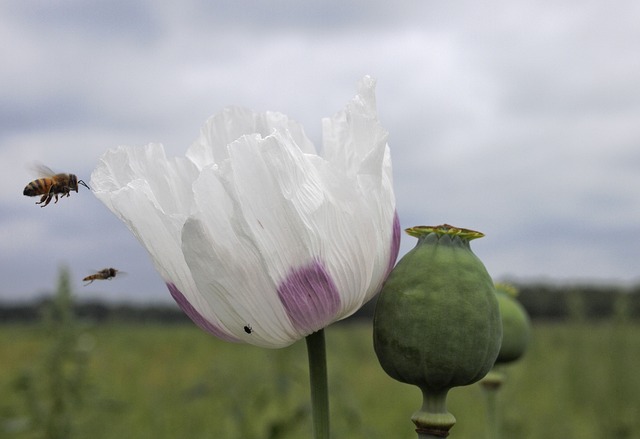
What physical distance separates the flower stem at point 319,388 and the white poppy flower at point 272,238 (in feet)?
0.07

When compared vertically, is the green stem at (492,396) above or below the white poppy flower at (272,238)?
below

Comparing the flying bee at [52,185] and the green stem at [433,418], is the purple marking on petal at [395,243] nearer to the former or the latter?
the green stem at [433,418]

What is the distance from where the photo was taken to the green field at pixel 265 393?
93.0 inches

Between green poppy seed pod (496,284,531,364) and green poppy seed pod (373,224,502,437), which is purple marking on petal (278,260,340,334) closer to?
green poppy seed pod (373,224,502,437)

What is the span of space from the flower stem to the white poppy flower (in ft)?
0.07

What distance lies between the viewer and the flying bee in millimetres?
1322

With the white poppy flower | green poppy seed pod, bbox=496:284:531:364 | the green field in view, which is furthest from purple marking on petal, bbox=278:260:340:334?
the green field

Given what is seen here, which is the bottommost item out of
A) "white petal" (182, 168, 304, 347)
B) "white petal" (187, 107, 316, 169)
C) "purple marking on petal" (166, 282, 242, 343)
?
"purple marking on petal" (166, 282, 242, 343)

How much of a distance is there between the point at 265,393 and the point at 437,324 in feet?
7.17

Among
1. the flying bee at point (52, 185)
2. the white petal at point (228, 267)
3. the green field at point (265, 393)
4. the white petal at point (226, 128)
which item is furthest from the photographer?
the green field at point (265, 393)

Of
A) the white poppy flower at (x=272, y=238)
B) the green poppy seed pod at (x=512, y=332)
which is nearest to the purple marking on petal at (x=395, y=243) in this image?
the white poppy flower at (x=272, y=238)

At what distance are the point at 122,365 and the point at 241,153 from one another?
9.10 meters

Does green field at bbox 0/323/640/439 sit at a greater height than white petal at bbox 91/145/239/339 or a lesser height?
lesser

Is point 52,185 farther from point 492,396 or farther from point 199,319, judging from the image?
point 492,396
